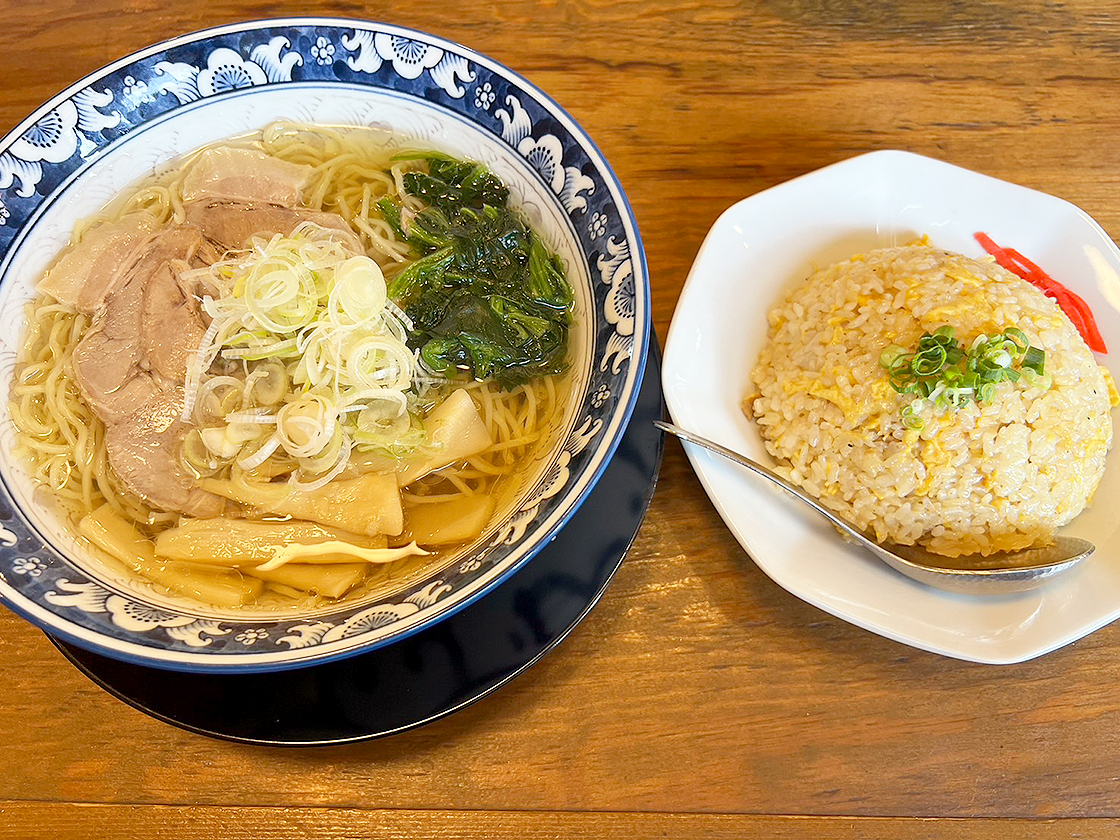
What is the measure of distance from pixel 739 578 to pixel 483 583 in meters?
0.79

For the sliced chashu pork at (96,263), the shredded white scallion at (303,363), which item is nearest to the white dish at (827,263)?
the shredded white scallion at (303,363)

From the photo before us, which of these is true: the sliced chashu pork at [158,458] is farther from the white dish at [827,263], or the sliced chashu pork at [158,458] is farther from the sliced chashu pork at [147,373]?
the white dish at [827,263]

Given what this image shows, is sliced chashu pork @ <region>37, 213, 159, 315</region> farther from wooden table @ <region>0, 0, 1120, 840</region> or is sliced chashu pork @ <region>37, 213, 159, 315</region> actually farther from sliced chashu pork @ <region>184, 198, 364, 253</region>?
wooden table @ <region>0, 0, 1120, 840</region>

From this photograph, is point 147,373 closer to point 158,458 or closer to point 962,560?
point 158,458

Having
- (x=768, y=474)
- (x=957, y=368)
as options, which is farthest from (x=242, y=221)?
(x=957, y=368)

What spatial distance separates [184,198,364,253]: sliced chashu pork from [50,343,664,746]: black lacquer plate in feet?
2.94

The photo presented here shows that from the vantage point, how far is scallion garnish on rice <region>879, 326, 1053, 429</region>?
1663 mm

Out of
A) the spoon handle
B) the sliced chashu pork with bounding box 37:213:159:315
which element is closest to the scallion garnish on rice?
the spoon handle

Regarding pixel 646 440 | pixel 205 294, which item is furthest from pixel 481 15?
pixel 646 440

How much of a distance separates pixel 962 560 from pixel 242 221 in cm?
183

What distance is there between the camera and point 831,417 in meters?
1.80

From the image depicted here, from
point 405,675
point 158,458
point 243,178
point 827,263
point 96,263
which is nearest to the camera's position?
point 405,675

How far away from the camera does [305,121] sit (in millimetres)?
2002

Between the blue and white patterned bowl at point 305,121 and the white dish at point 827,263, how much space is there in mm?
352
